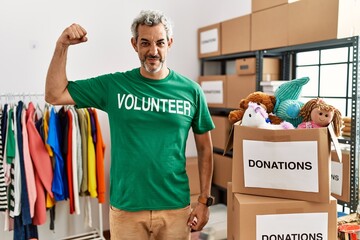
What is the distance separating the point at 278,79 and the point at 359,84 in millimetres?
929

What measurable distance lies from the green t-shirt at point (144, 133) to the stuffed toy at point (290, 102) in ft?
1.27

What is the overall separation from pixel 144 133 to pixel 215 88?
1.91m

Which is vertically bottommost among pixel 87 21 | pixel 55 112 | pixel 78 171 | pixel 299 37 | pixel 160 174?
pixel 78 171

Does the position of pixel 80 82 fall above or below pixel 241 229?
above

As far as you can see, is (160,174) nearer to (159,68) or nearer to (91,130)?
(159,68)

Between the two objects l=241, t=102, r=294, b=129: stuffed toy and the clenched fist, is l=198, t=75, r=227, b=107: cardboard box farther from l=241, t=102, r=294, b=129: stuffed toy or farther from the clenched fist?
the clenched fist

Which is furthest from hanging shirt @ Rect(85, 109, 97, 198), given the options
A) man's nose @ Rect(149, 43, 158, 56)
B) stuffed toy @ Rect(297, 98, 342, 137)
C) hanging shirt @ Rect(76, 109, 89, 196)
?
stuffed toy @ Rect(297, 98, 342, 137)

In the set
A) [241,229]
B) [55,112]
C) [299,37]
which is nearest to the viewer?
[241,229]

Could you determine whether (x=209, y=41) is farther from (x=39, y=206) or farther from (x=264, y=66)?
(x=39, y=206)

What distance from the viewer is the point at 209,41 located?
3285 millimetres

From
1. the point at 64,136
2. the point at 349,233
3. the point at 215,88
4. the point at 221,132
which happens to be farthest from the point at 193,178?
the point at 349,233

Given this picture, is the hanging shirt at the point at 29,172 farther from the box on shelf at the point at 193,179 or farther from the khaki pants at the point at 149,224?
the box on shelf at the point at 193,179

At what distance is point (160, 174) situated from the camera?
55.9 inches

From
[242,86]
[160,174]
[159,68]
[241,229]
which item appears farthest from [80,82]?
[242,86]
